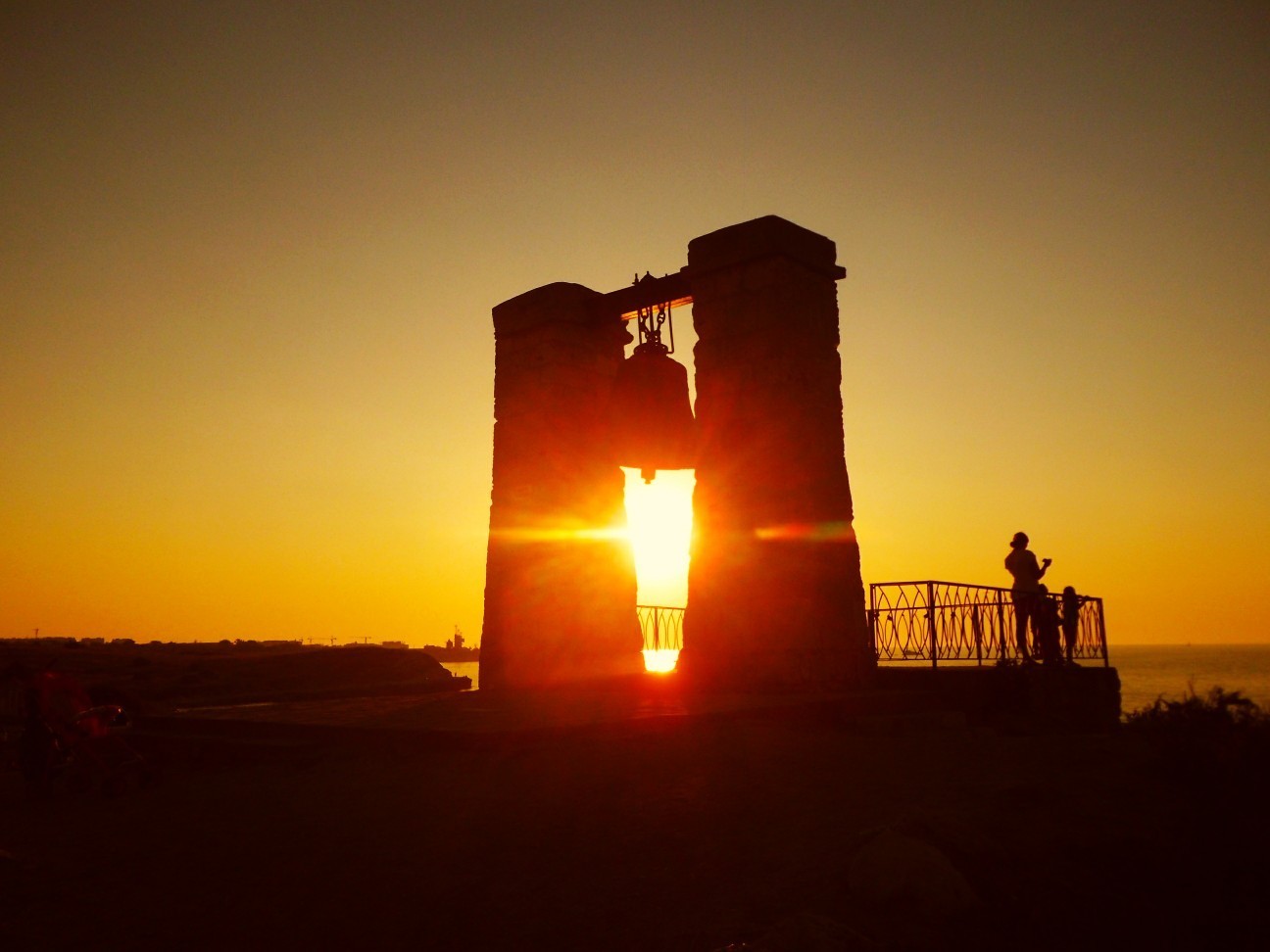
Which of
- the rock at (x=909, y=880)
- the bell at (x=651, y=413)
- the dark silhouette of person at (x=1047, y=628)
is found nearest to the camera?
the rock at (x=909, y=880)

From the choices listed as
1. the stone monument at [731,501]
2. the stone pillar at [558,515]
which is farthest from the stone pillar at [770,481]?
the stone pillar at [558,515]

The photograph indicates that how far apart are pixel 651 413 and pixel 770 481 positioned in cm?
119

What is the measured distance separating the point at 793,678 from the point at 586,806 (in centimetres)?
326

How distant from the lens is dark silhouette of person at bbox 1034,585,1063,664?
10.9 m

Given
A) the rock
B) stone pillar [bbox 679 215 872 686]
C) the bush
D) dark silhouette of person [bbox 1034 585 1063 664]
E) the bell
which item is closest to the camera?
the rock

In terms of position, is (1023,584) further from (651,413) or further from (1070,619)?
(651,413)

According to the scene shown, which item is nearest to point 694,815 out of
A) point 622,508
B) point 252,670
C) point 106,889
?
point 106,889

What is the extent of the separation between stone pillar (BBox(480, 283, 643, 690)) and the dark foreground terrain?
3.31m

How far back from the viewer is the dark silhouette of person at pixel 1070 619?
11258mm

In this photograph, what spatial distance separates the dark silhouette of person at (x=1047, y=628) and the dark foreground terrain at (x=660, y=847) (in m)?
4.48

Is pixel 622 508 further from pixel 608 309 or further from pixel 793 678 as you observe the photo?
pixel 793 678

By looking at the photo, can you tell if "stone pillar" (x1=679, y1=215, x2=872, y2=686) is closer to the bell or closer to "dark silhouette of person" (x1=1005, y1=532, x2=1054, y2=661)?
the bell

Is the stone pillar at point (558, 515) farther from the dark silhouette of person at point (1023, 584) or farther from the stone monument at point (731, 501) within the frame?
the dark silhouette of person at point (1023, 584)

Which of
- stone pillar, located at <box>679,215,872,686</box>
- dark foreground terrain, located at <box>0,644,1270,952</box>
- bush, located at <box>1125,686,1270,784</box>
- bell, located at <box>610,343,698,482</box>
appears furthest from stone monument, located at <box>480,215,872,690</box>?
bush, located at <box>1125,686,1270,784</box>
